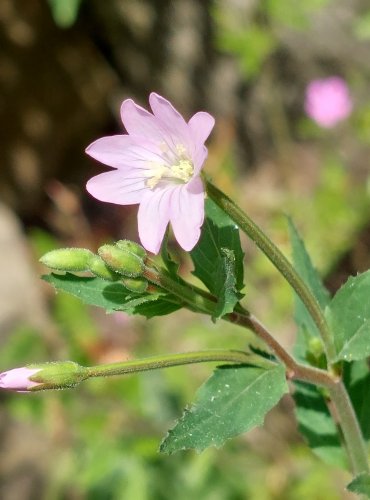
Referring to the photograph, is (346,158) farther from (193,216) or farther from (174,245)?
(193,216)

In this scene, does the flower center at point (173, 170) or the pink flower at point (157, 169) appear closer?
the pink flower at point (157, 169)

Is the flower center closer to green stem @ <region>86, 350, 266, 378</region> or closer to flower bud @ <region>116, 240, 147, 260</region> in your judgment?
flower bud @ <region>116, 240, 147, 260</region>

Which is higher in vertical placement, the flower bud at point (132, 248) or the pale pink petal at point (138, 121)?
the pale pink petal at point (138, 121)

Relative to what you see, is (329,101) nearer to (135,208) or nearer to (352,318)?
(135,208)

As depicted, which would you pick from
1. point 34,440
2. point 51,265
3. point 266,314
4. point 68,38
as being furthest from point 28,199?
point 51,265

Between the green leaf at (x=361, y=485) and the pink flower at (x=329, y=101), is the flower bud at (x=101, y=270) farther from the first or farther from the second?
the pink flower at (x=329, y=101)

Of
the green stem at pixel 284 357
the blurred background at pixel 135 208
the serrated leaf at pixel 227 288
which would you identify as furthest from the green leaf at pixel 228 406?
the blurred background at pixel 135 208
